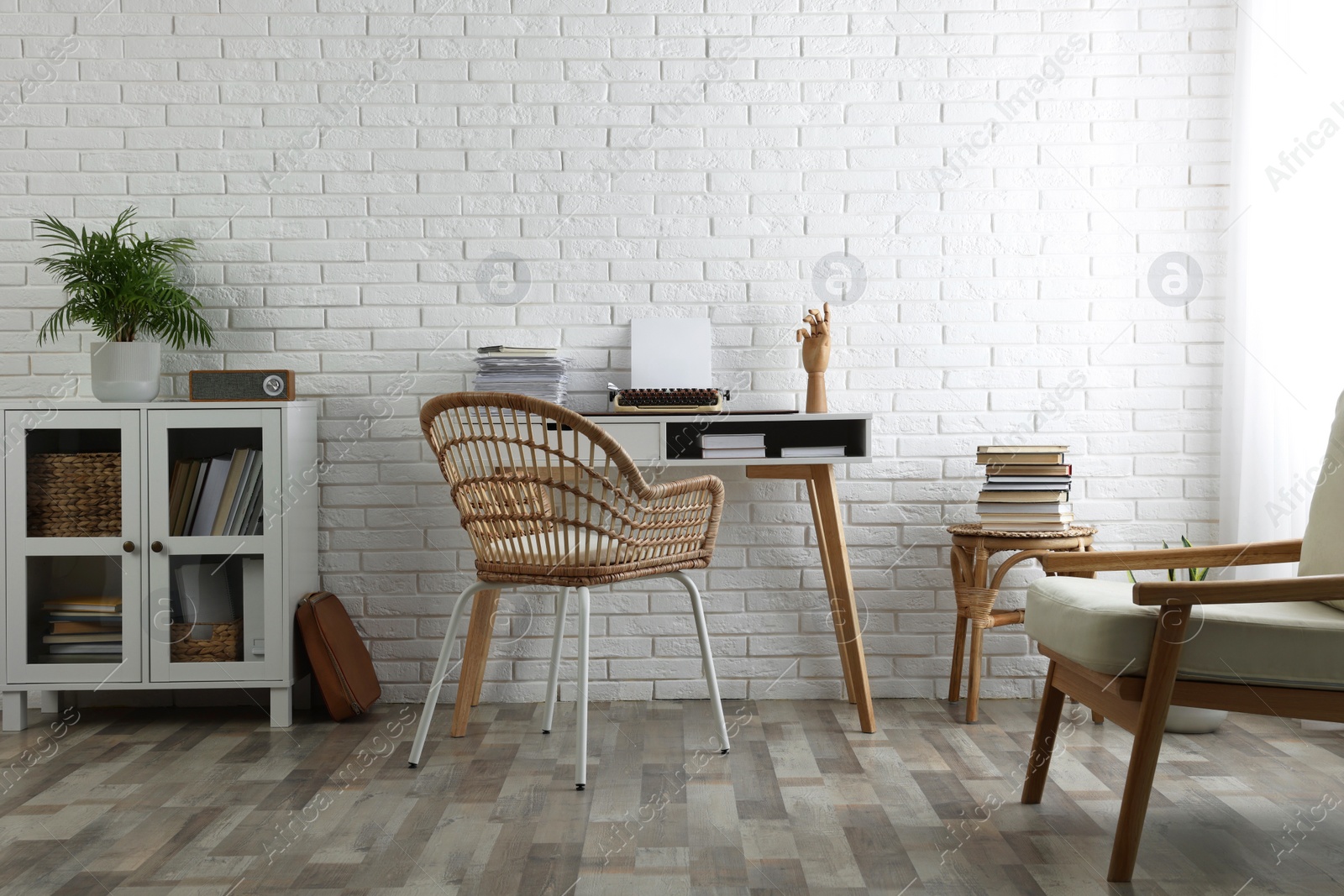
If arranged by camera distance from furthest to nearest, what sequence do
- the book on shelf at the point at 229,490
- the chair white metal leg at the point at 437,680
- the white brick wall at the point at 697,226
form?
the white brick wall at the point at 697,226 < the book on shelf at the point at 229,490 < the chair white metal leg at the point at 437,680

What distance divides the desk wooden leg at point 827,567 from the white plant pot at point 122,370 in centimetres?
186

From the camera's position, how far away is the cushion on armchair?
6.41 feet

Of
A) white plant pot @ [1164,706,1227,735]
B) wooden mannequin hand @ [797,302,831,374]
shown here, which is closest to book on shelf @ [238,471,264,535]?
wooden mannequin hand @ [797,302,831,374]

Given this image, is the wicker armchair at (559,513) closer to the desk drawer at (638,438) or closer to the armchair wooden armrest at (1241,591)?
the desk drawer at (638,438)

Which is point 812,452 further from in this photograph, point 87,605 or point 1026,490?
point 87,605

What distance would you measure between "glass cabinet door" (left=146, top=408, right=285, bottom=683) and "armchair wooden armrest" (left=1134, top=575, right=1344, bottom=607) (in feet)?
6.99

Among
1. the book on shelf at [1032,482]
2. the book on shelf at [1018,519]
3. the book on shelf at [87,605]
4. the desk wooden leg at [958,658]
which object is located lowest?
the desk wooden leg at [958,658]

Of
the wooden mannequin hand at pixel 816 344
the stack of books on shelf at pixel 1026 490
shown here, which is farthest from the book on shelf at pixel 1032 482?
the wooden mannequin hand at pixel 816 344

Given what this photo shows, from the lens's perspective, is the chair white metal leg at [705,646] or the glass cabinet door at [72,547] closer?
the chair white metal leg at [705,646]

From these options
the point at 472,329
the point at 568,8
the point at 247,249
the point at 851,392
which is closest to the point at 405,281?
the point at 472,329

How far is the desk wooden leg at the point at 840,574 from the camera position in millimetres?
2664

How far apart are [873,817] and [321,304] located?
2107 mm

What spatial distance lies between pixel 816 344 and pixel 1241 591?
1.36m

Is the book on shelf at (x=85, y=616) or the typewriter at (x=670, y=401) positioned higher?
the typewriter at (x=670, y=401)
